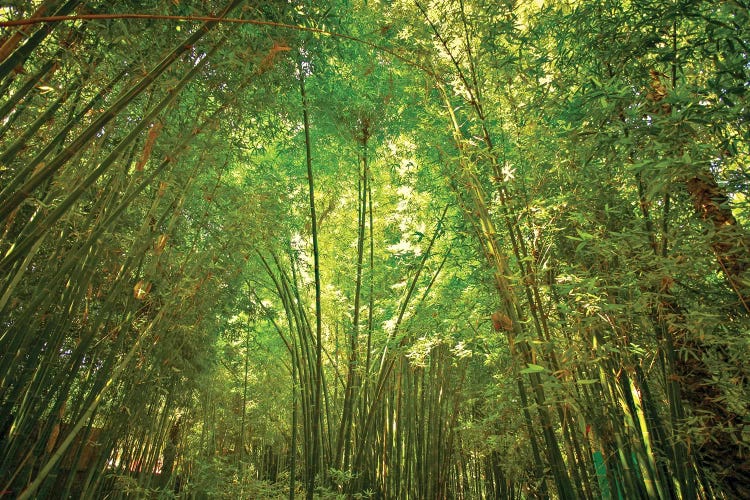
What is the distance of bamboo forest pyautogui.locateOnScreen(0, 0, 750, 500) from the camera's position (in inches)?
65.9

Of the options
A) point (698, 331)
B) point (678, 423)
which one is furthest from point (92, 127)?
point (678, 423)

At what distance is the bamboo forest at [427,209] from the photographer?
1.67 meters

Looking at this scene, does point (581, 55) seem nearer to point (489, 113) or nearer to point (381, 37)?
Answer: point (489, 113)

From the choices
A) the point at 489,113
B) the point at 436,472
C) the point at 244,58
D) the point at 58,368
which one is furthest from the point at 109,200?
the point at 436,472

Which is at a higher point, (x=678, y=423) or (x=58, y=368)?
(x=58, y=368)

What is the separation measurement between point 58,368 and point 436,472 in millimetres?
4045

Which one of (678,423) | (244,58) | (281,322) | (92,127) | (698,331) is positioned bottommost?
(678,423)

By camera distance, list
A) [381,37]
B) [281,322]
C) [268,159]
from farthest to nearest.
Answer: [281,322]
[268,159]
[381,37]

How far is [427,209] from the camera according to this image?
461 cm

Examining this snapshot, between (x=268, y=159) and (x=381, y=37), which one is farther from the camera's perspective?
(x=268, y=159)

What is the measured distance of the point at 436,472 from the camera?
526cm

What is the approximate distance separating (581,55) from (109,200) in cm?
226

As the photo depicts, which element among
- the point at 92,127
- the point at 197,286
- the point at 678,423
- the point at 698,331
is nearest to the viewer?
the point at 92,127

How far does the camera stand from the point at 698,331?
173 cm
